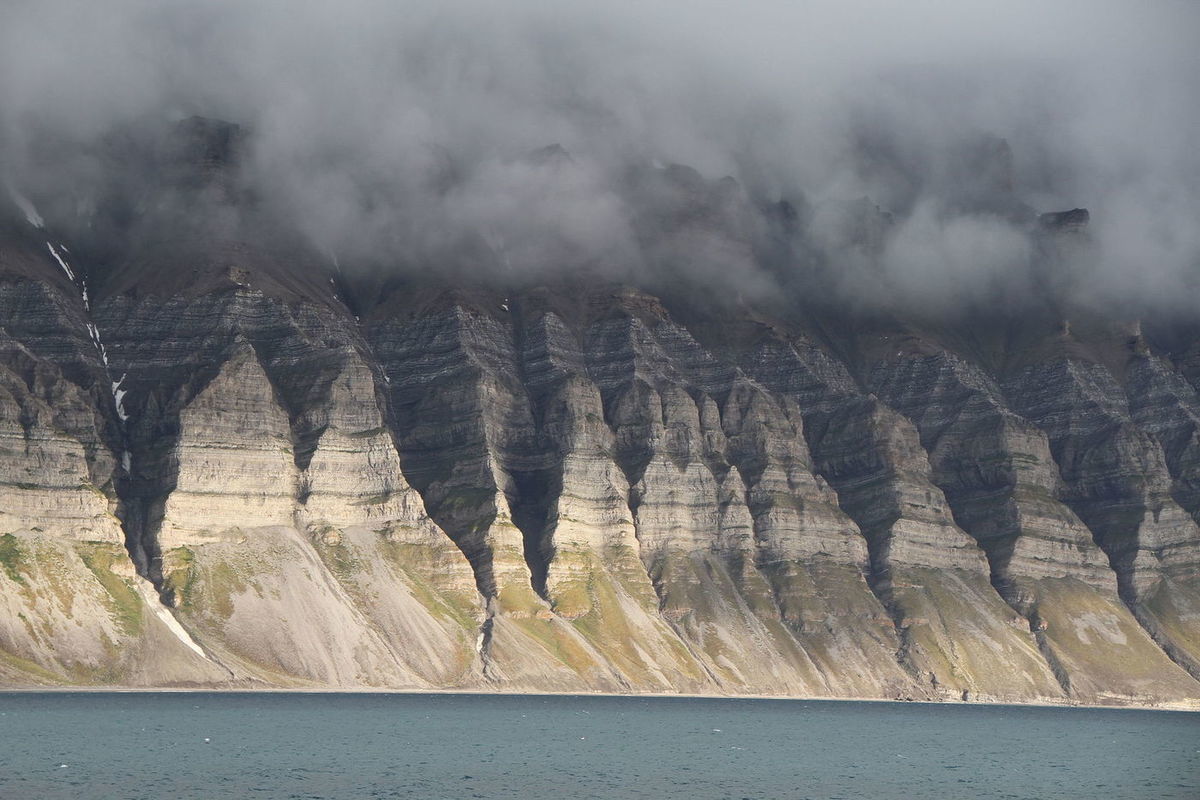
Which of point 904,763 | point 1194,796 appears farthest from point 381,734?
point 1194,796

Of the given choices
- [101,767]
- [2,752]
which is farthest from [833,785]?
[2,752]

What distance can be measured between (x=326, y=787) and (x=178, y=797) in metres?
15.0

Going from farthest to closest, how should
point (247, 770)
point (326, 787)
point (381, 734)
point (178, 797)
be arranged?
point (381, 734)
point (247, 770)
point (326, 787)
point (178, 797)

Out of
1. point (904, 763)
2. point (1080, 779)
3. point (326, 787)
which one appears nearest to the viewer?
point (326, 787)

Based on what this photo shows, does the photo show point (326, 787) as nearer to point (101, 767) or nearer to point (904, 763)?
point (101, 767)

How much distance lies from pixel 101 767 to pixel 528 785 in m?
37.4

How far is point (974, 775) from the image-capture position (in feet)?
573

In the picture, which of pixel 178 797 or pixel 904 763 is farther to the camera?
pixel 904 763

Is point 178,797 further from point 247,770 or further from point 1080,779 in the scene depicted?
point 1080,779

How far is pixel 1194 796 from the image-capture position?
153500 millimetres

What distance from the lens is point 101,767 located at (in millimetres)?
149125

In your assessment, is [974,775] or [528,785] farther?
[974,775]

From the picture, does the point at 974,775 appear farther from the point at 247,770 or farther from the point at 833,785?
the point at 247,770

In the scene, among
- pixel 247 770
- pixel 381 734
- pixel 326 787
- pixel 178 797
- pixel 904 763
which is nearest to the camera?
pixel 178 797
